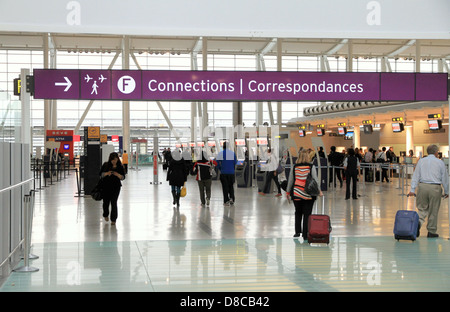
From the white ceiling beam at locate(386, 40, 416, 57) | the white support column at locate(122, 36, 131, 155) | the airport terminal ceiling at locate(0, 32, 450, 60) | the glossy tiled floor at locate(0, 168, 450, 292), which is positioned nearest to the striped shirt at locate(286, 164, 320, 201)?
the glossy tiled floor at locate(0, 168, 450, 292)

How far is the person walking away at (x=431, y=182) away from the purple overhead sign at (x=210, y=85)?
5.26ft

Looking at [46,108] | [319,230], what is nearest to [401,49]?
[46,108]

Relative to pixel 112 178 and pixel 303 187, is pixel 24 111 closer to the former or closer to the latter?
pixel 112 178

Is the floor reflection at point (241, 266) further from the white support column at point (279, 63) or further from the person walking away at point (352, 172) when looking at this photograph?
the white support column at point (279, 63)

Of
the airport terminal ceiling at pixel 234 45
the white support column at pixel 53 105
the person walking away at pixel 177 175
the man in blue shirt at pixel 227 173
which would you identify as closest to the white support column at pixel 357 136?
the airport terminal ceiling at pixel 234 45

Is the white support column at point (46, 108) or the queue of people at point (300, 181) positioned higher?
the white support column at point (46, 108)

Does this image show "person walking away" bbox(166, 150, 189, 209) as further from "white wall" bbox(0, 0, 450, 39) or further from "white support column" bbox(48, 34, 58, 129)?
"white support column" bbox(48, 34, 58, 129)

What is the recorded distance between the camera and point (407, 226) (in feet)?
29.9

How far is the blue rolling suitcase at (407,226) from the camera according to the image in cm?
911

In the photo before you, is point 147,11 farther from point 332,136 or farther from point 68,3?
point 332,136

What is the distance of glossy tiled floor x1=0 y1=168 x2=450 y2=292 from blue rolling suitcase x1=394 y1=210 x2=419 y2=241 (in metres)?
0.17

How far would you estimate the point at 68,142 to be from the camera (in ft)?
142

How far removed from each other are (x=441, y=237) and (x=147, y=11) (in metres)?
7.39
